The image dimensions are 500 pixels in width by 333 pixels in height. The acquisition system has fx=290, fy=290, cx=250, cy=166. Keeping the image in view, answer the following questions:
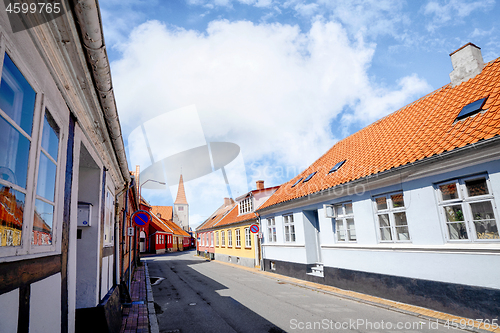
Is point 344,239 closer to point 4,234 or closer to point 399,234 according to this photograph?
point 399,234

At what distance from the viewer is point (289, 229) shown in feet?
47.7

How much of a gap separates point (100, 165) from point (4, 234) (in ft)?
12.5

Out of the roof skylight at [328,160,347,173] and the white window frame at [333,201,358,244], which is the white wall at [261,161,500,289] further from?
the roof skylight at [328,160,347,173]

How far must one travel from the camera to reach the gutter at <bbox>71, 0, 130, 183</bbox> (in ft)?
8.66

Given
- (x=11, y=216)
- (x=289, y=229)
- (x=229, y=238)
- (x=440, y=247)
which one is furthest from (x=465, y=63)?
(x=229, y=238)

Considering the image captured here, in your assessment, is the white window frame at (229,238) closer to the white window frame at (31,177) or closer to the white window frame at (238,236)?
the white window frame at (238,236)

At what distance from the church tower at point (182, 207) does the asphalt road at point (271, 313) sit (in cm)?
7188

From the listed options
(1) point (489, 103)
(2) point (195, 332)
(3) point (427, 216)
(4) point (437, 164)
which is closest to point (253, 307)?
(2) point (195, 332)

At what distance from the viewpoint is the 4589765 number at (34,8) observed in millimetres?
2174

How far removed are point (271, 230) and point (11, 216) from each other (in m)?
15.1

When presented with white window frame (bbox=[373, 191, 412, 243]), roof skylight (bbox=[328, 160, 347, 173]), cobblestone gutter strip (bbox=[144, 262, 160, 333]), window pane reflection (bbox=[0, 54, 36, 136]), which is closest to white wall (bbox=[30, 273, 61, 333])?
window pane reflection (bbox=[0, 54, 36, 136])

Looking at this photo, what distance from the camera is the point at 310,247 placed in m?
13.2

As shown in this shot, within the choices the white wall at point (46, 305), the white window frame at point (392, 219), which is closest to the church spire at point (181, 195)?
the white window frame at point (392, 219)

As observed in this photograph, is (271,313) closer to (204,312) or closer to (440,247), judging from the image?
(204,312)
